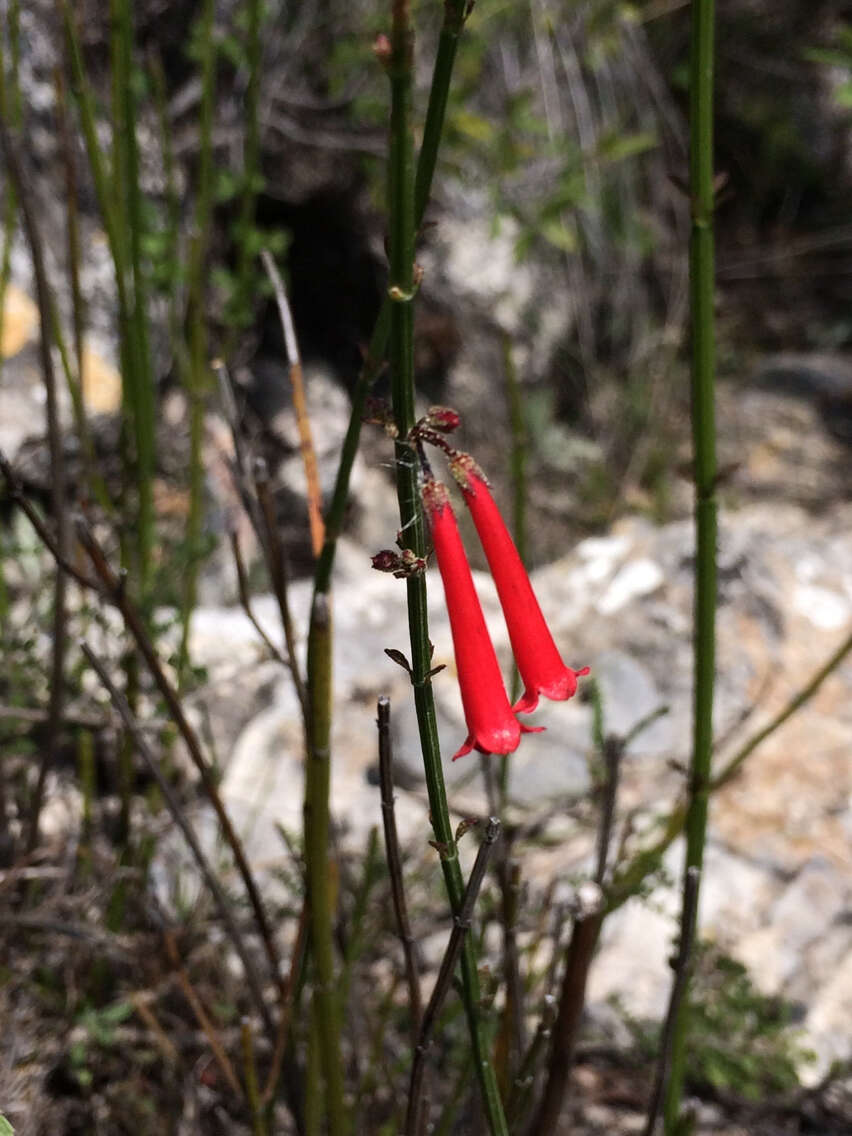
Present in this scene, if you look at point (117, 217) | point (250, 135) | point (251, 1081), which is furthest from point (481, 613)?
point (250, 135)

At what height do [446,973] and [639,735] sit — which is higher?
[639,735]

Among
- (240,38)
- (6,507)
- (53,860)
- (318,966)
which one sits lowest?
(318,966)

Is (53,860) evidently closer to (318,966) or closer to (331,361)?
(318,966)

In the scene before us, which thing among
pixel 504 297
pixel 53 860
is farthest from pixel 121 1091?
pixel 504 297

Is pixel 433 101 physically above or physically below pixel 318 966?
above

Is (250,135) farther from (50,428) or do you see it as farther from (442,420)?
(442,420)
